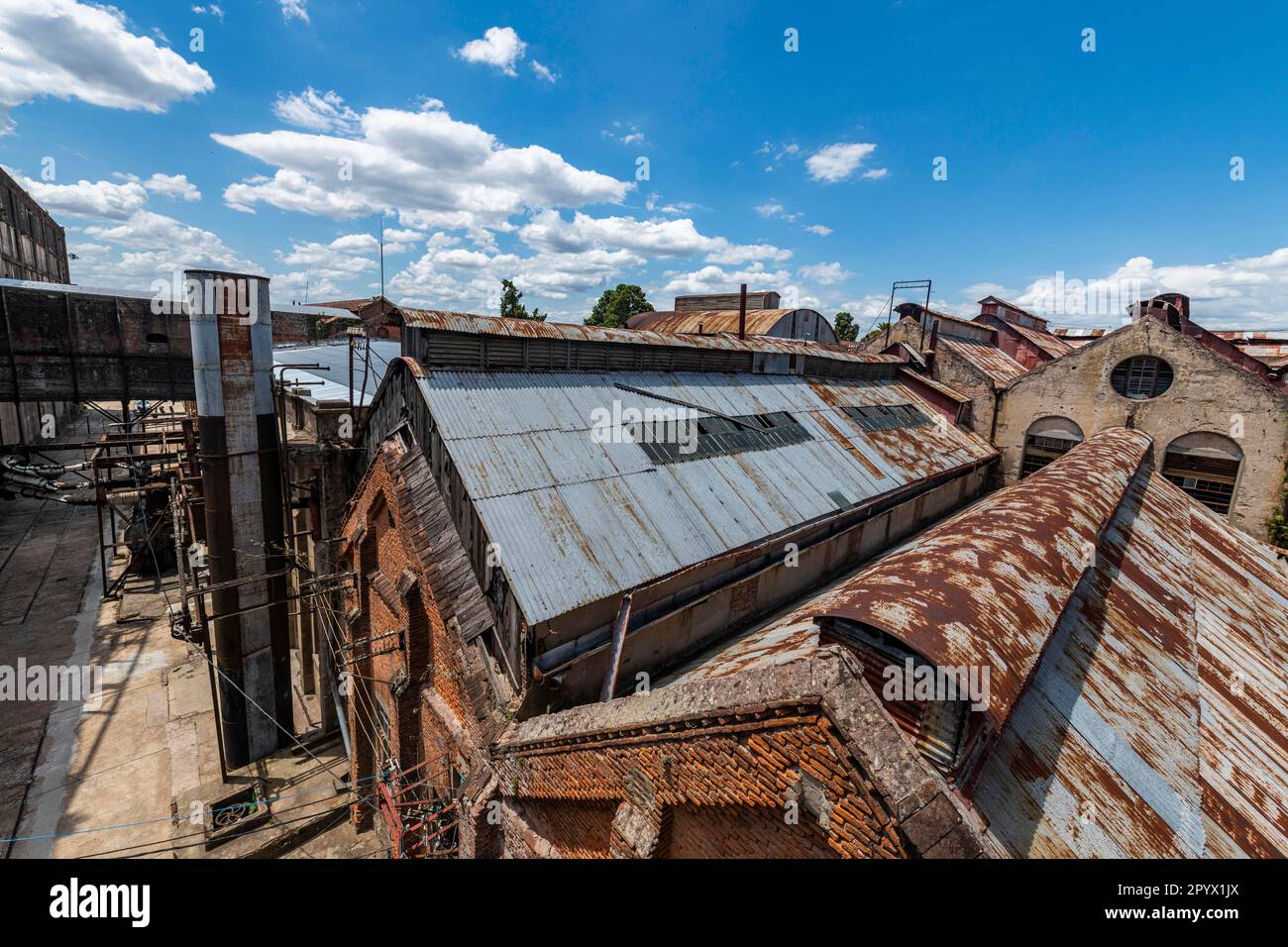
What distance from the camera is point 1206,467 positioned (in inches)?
699

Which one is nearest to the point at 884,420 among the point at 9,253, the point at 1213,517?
the point at 1213,517

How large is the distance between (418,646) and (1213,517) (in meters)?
20.1

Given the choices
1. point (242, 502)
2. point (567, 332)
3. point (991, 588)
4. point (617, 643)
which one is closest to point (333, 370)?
point (242, 502)

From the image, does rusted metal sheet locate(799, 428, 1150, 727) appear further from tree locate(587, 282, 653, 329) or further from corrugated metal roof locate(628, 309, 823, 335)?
tree locate(587, 282, 653, 329)

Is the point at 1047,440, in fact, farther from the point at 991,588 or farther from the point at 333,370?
the point at 333,370

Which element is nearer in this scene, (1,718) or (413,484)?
(413,484)

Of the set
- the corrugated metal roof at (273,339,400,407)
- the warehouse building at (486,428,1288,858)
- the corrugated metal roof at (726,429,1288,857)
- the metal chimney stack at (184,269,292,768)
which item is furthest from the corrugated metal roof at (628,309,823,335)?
the warehouse building at (486,428,1288,858)

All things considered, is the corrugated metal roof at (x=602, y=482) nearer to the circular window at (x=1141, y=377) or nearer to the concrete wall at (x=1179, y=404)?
the concrete wall at (x=1179, y=404)

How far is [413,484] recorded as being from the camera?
10.3 metres

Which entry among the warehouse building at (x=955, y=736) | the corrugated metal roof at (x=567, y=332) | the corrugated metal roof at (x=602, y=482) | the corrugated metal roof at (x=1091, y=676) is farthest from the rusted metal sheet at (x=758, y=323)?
the warehouse building at (x=955, y=736)

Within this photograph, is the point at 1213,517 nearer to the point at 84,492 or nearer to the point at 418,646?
the point at 418,646

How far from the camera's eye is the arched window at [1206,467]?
685 inches

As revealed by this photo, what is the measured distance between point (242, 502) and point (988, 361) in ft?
92.9

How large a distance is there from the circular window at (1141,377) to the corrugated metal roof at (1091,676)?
1183 centimetres
